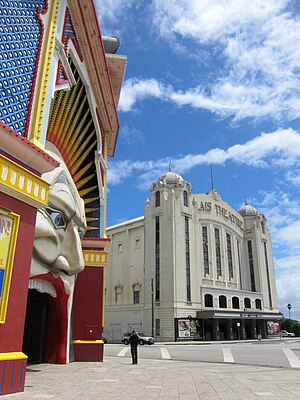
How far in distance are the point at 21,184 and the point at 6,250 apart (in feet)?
5.04

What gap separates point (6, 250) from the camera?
8.25 m

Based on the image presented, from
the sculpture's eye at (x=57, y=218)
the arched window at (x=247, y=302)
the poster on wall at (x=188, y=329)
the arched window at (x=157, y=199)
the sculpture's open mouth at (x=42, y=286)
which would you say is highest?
the arched window at (x=157, y=199)

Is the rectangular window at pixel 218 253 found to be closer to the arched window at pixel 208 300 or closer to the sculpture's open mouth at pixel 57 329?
the arched window at pixel 208 300

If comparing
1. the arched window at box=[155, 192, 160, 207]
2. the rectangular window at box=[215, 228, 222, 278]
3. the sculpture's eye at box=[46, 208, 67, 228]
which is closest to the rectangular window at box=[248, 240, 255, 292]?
the rectangular window at box=[215, 228, 222, 278]

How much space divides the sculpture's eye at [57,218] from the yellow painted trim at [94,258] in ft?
16.2

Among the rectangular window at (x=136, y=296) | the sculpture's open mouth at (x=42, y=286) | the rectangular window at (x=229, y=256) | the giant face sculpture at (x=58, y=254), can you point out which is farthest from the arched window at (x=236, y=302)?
the sculpture's open mouth at (x=42, y=286)

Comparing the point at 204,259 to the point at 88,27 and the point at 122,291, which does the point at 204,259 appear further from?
the point at 88,27

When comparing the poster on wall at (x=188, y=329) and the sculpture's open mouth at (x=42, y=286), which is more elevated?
the sculpture's open mouth at (x=42, y=286)

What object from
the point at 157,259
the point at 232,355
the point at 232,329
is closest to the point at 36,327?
the point at 232,355

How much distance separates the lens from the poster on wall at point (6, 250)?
7.98m

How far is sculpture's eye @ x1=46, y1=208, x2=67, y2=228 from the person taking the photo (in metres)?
12.6

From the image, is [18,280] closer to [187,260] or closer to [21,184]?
[21,184]

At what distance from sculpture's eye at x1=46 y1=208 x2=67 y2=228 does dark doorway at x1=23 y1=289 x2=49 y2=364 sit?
3.85 metres

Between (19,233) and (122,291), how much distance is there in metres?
42.8
